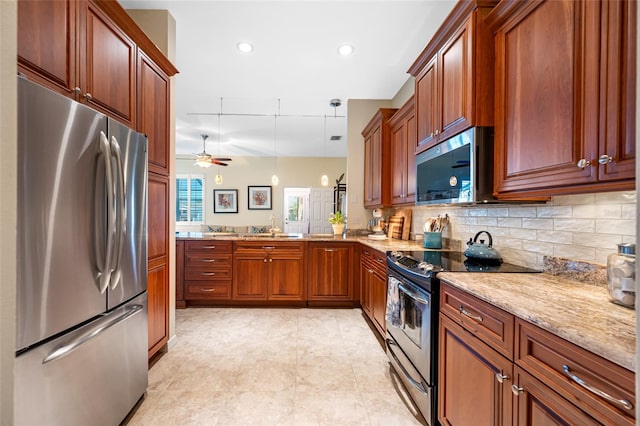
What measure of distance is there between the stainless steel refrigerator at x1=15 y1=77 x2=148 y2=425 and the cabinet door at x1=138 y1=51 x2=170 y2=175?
503mm

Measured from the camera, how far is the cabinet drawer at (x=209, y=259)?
3537mm

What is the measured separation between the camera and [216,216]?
8.03m

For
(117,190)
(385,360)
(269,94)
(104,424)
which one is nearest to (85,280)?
(117,190)

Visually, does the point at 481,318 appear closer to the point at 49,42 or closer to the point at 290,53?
the point at 49,42

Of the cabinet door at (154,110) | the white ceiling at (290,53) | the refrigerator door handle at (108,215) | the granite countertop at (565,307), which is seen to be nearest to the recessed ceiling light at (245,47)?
the white ceiling at (290,53)

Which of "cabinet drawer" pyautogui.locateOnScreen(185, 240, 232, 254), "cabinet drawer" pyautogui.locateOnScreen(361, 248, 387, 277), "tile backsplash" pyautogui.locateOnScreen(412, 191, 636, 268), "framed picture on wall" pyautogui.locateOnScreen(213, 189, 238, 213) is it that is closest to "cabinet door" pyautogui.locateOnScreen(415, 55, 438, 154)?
"tile backsplash" pyautogui.locateOnScreen(412, 191, 636, 268)

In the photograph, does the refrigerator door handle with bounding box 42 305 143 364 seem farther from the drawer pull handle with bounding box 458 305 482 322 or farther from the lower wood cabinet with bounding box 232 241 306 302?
the lower wood cabinet with bounding box 232 241 306 302

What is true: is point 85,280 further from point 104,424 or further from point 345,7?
point 345,7

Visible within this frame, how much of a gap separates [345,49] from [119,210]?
→ 8.44ft

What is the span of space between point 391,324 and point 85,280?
6.16ft

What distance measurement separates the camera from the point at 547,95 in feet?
3.88

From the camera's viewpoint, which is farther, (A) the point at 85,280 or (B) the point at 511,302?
(A) the point at 85,280

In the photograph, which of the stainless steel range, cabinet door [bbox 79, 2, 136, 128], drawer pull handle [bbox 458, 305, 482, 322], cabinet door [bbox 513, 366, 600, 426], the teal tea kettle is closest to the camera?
cabinet door [bbox 513, 366, 600, 426]

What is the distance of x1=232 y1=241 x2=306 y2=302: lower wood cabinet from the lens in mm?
3537
